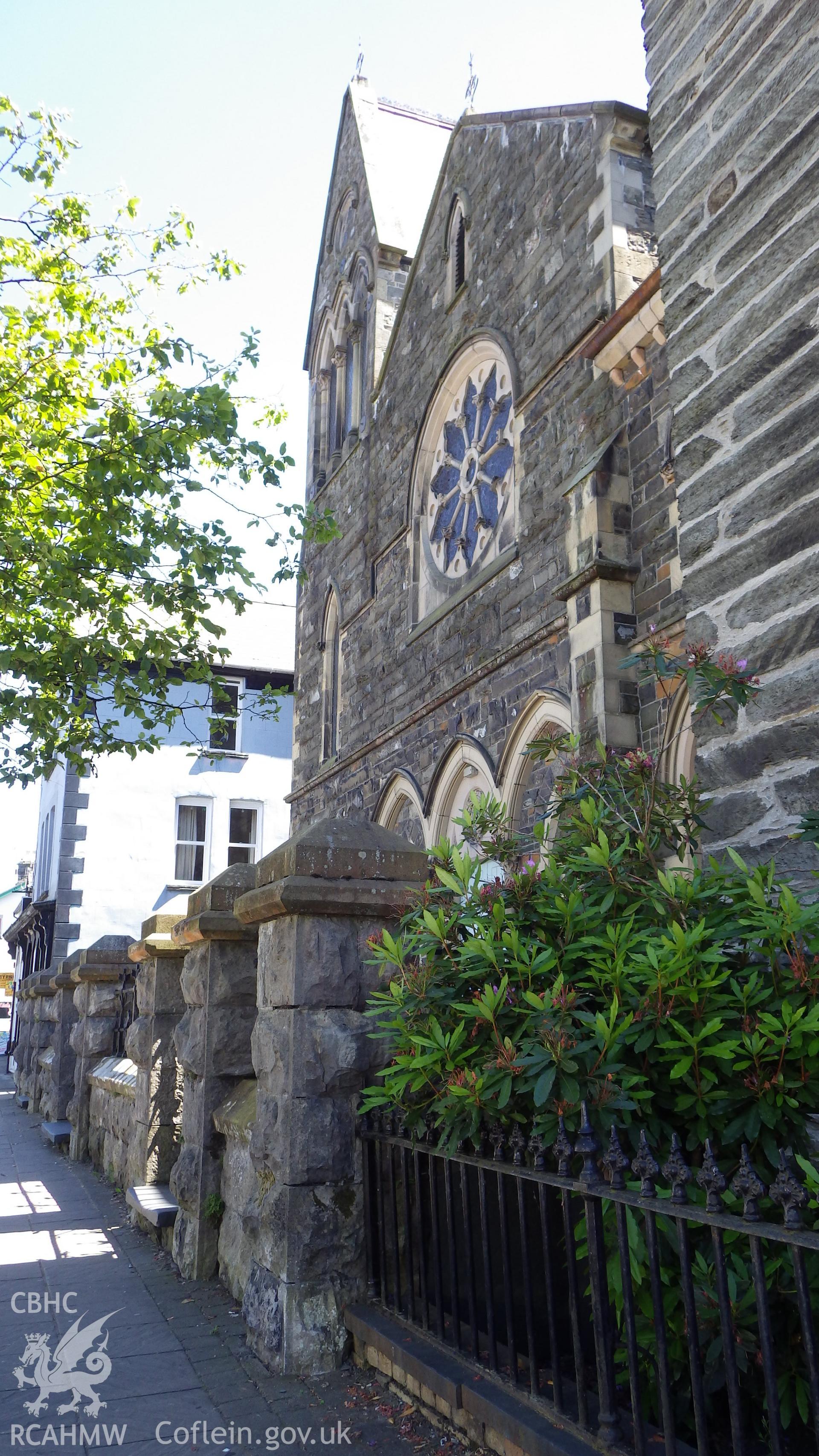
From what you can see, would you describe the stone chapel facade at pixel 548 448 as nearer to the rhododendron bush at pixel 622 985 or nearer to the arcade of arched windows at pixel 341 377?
the arcade of arched windows at pixel 341 377

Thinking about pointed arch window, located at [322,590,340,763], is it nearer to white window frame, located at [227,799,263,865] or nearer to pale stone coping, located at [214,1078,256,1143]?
white window frame, located at [227,799,263,865]

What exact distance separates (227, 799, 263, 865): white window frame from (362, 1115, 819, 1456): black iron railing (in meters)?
21.1

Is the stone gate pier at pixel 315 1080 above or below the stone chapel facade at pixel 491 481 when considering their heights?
below

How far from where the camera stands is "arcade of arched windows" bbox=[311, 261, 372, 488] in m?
16.9

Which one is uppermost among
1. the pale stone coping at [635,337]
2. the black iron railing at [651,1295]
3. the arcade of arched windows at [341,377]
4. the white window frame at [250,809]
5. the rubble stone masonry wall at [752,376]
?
the arcade of arched windows at [341,377]

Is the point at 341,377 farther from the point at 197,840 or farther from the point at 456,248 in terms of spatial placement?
the point at 197,840

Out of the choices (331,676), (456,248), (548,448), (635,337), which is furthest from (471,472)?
(331,676)

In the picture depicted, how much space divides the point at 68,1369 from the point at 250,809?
2093 centimetres

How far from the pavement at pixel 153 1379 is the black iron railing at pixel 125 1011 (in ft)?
9.36

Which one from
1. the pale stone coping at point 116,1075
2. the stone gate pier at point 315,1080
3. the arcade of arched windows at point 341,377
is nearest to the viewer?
the stone gate pier at point 315,1080

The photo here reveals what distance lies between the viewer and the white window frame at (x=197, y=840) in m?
23.5

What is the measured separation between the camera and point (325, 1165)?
3850 mm

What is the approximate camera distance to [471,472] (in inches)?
480

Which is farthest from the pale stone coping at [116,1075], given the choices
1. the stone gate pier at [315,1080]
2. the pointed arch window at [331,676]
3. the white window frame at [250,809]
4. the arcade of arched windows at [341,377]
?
the white window frame at [250,809]
